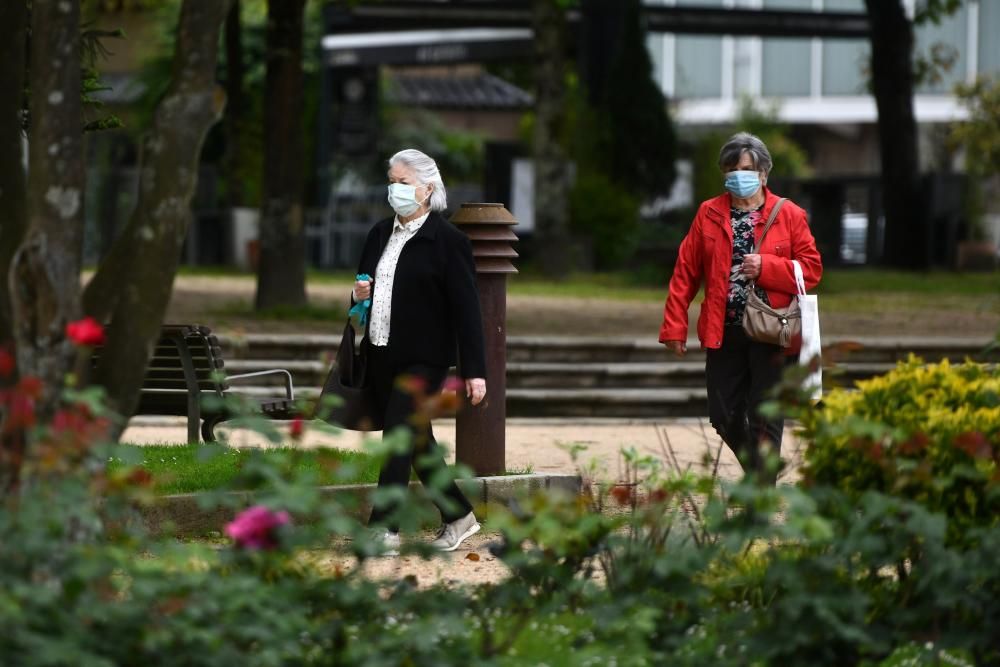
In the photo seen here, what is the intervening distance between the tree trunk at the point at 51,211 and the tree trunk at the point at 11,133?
37 centimetres

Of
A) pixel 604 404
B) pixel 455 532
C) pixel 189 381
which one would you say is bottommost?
pixel 604 404

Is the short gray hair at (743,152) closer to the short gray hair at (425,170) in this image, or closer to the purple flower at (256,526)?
the short gray hair at (425,170)

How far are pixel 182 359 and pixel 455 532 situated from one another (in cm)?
259

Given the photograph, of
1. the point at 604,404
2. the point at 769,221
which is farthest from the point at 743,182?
the point at 604,404

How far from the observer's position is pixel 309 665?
14.5ft

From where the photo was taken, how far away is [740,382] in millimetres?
8188

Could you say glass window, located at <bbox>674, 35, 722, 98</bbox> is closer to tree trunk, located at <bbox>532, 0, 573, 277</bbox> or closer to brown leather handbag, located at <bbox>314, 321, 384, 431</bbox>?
tree trunk, located at <bbox>532, 0, 573, 277</bbox>

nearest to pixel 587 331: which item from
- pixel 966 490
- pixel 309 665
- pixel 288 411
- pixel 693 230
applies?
pixel 288 411

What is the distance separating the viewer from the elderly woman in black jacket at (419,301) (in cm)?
743

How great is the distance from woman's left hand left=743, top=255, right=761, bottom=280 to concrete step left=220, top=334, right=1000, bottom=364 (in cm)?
681

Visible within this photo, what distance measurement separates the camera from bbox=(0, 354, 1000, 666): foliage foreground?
403 cm

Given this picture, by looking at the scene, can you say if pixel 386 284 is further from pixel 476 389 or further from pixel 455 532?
pixel 455 532

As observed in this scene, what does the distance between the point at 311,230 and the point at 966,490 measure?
29.2 m

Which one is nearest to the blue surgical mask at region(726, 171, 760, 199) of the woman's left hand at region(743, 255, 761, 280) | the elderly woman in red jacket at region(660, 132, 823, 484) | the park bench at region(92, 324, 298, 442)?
the elderly woman in red jacket at region(660, 132, 823, 484)
